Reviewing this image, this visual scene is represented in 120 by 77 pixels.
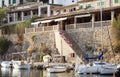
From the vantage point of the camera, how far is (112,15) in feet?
168

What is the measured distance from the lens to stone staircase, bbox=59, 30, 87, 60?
168 feet

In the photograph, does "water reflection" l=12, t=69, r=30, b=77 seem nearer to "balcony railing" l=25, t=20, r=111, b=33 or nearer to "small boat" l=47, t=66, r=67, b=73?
"small boat" l=47, t=66, r=67, b=73

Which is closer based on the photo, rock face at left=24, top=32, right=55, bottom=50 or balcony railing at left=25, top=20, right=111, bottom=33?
balcony railing at left=25, top=20, right=111, bottom=33

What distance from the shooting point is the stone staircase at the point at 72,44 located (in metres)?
51.2

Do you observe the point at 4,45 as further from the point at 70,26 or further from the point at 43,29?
the point at 70,26

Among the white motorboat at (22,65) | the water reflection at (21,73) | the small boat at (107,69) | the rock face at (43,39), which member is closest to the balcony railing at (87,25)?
the rock face at (43,39)

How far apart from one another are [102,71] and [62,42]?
47.9ft

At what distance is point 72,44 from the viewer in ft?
175

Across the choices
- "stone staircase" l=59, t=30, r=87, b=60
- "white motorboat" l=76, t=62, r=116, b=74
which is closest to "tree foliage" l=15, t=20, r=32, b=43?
"stone staircase" l=59, t=30, r=87, b=60

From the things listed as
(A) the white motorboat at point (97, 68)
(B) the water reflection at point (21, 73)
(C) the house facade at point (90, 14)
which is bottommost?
(B) the water reflection at point (21, 73)

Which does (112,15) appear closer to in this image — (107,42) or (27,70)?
(107,42)

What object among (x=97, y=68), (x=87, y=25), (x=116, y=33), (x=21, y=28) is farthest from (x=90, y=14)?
(x=21, y=28)

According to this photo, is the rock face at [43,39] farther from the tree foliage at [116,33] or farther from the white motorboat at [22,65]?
the tree foliage at [116,33]

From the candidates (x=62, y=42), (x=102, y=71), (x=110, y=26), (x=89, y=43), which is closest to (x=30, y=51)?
(x=62, y=42)
